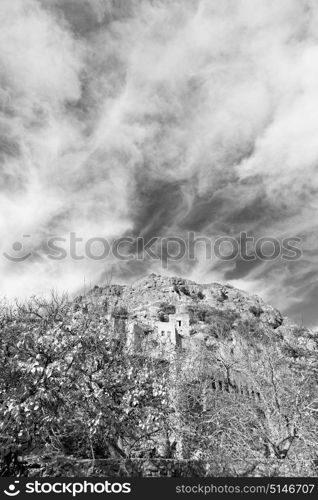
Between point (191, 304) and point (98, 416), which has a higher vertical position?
point (191, 304)

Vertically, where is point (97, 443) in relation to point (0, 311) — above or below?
below

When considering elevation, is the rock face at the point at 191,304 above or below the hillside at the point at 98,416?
above

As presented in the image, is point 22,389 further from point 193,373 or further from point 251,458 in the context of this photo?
point 193,373

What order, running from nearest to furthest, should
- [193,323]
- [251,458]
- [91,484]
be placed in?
[91,484]
[251,458]
[193,323]

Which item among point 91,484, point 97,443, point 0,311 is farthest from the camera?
point 0,311

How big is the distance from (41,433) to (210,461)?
5.26 metres

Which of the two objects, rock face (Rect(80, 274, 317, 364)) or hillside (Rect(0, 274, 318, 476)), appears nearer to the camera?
hillside (Rect(0, 274, 318, 476))

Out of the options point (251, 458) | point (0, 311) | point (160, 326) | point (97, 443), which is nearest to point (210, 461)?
point (251, 458)

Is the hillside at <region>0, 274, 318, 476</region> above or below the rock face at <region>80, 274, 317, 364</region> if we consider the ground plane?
below

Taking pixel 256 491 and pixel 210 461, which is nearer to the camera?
pixel 256 491

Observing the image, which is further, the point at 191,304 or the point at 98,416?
the point at 191,304

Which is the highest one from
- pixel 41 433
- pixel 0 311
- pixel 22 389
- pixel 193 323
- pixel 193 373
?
pixel 193 323

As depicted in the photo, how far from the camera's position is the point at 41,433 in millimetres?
10117

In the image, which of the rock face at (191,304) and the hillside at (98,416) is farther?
the rock face at (191,304)
